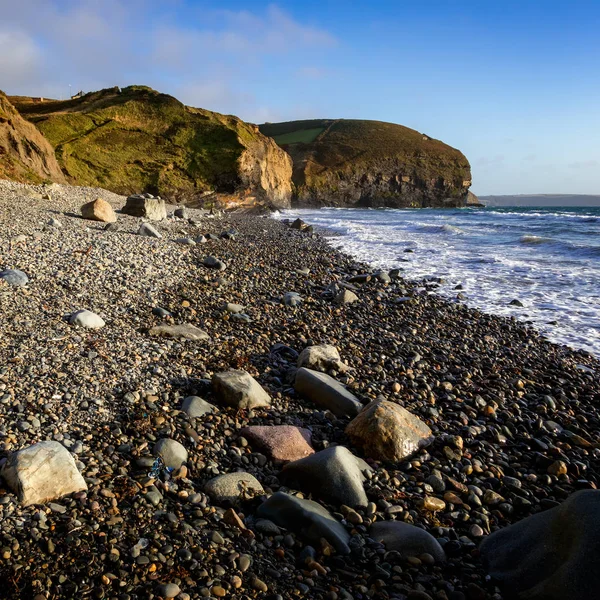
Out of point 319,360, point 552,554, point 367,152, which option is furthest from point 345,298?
point 367,152

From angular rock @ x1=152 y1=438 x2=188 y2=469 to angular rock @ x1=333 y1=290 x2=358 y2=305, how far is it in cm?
551

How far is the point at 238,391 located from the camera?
15.0 ft

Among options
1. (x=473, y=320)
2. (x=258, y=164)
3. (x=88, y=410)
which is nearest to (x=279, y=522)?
(x=88, y=410)

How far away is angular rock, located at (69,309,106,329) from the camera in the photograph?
548 cm

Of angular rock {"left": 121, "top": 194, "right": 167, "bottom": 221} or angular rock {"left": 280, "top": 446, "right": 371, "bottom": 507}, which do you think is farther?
angular rock {"left": 121, "top": 194, "right": 167, "bottom": 221}

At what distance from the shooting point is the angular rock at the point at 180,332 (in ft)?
19.0

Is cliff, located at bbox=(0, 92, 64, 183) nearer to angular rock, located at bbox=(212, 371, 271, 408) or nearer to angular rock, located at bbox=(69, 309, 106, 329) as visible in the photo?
angular rock, located at bbox=(69, 309, 106, 329)

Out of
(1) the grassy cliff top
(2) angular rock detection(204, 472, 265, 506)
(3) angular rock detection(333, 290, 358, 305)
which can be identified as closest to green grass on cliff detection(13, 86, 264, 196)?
(3) angular rock detection(333, 290, 358, 305)

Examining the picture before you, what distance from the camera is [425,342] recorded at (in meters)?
7.04

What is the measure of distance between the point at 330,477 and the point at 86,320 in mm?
3685

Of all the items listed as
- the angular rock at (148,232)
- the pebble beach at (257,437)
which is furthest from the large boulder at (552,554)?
the angular rock at (148,232)

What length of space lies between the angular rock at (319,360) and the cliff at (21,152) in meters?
19.2

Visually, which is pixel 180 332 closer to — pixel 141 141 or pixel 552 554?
pixel 552 554

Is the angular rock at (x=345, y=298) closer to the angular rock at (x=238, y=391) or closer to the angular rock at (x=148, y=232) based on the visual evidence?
the angular rock at (x=238, y=391)
